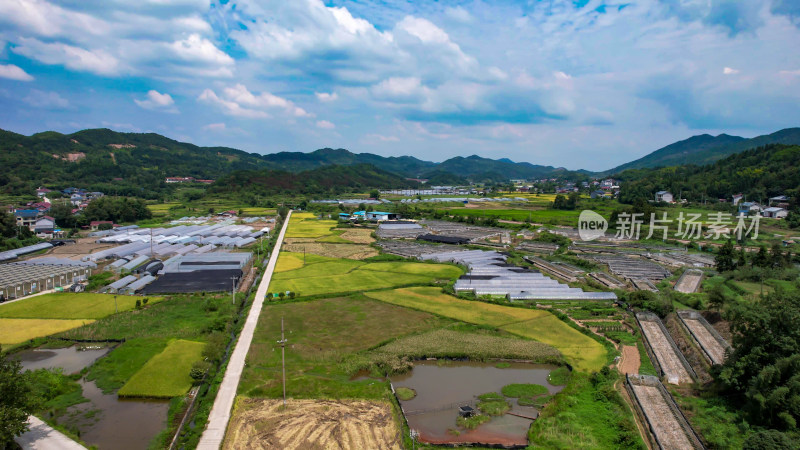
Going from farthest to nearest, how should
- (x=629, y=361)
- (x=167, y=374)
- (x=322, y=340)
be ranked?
(x=322, y=340) < (x=629, y=361) < (x=167, y=374)

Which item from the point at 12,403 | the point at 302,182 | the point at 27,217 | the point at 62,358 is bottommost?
the point at 62,358

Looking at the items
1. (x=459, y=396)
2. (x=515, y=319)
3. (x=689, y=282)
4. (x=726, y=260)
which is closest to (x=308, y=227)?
(x=515, y=319)

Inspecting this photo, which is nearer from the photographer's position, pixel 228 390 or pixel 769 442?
pixel 769 442

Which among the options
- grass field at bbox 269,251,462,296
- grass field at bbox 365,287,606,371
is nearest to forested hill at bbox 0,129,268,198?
grass field at bbox 269,251,462,296

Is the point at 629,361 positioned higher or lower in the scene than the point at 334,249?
lower

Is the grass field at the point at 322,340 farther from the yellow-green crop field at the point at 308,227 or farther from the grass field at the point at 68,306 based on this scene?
the yellow-green crop field at the point at 308,227

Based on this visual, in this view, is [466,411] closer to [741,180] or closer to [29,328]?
[29,328]

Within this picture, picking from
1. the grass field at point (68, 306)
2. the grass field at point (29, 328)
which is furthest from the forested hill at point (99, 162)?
the grass field at point (29, 328)

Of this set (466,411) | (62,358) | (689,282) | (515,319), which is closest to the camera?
(466,411)
